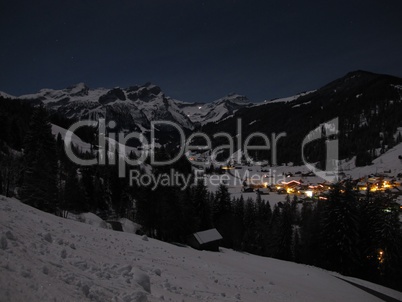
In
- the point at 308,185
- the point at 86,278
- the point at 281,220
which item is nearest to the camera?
the point at 86,278

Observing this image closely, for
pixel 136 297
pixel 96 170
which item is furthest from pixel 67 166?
pixel 136 297

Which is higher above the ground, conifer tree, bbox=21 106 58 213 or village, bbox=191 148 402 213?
conifer tree, bbox=21 106 58 213

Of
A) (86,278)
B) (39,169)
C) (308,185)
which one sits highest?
(39,169)

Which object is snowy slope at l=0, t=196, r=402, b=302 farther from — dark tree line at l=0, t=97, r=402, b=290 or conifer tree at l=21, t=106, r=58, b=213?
dark tree line at l=0, t=97, r=402, b=290

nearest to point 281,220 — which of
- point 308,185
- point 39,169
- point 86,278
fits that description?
point 39,169

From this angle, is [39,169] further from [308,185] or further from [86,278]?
[308,185]

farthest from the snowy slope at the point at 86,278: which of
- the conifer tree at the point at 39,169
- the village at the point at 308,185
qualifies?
the village at the point at 308,185

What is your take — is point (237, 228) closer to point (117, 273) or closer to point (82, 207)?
point (82, 207)

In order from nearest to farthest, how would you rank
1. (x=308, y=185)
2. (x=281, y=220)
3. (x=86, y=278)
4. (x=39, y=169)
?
1. (x=86, y=278)
2. (x=39, y=169)
3. (x=281, y=220)
4. (x=308, y=185)

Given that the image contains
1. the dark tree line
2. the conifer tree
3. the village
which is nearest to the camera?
the conifer tree

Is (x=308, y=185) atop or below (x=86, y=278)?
below

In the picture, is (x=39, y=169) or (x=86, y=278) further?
(x=39, y=169)

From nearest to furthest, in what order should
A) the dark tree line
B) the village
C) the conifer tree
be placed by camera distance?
the conifer tree
the dark tree line
the village

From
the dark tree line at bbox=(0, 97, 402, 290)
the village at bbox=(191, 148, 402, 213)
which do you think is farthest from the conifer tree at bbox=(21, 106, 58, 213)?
the village at bbox=(191, 148, 402, 213)
